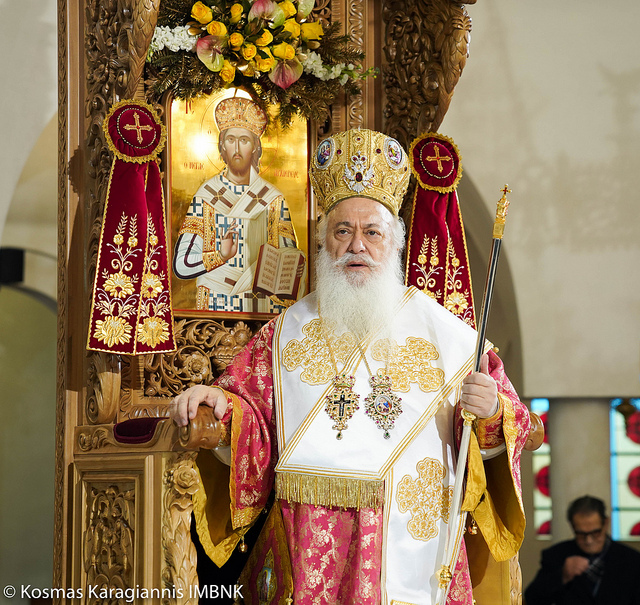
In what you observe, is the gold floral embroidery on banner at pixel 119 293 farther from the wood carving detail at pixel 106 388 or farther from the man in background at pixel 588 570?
the man in background at pixel 588 570

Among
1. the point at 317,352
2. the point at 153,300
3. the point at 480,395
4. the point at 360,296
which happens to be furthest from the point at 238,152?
the point at 480,395

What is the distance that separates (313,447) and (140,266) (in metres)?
1.19

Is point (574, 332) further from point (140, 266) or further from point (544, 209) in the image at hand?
point (140, 266)

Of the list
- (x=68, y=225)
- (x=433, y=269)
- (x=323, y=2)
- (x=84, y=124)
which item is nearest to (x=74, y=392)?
(x=68, y=225)

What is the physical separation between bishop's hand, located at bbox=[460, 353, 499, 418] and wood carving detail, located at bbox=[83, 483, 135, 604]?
1.38 m

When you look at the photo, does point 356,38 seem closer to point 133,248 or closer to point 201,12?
point 201,12

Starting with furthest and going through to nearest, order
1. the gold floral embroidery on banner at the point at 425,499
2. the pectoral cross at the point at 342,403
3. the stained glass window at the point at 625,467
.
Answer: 1. the stained glass window at the point at 625,467
2. the pectoral cross at the point at 342,403
3. the gold floral embroidery on banner at the point at 425,499

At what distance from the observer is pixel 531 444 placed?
3.88 m

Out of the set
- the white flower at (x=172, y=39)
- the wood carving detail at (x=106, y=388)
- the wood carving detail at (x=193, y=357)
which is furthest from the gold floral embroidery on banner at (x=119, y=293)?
the white flower at (x=172, y=39)

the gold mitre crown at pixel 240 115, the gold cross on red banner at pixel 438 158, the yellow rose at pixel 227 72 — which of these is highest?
the yellow rose at pixel 227 72

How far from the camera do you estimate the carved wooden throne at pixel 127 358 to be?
12.2 ft

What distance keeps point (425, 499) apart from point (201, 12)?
2524 millimetres

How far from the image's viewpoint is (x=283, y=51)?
15.5 feet

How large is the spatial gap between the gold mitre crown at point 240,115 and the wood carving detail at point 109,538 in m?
1.90
